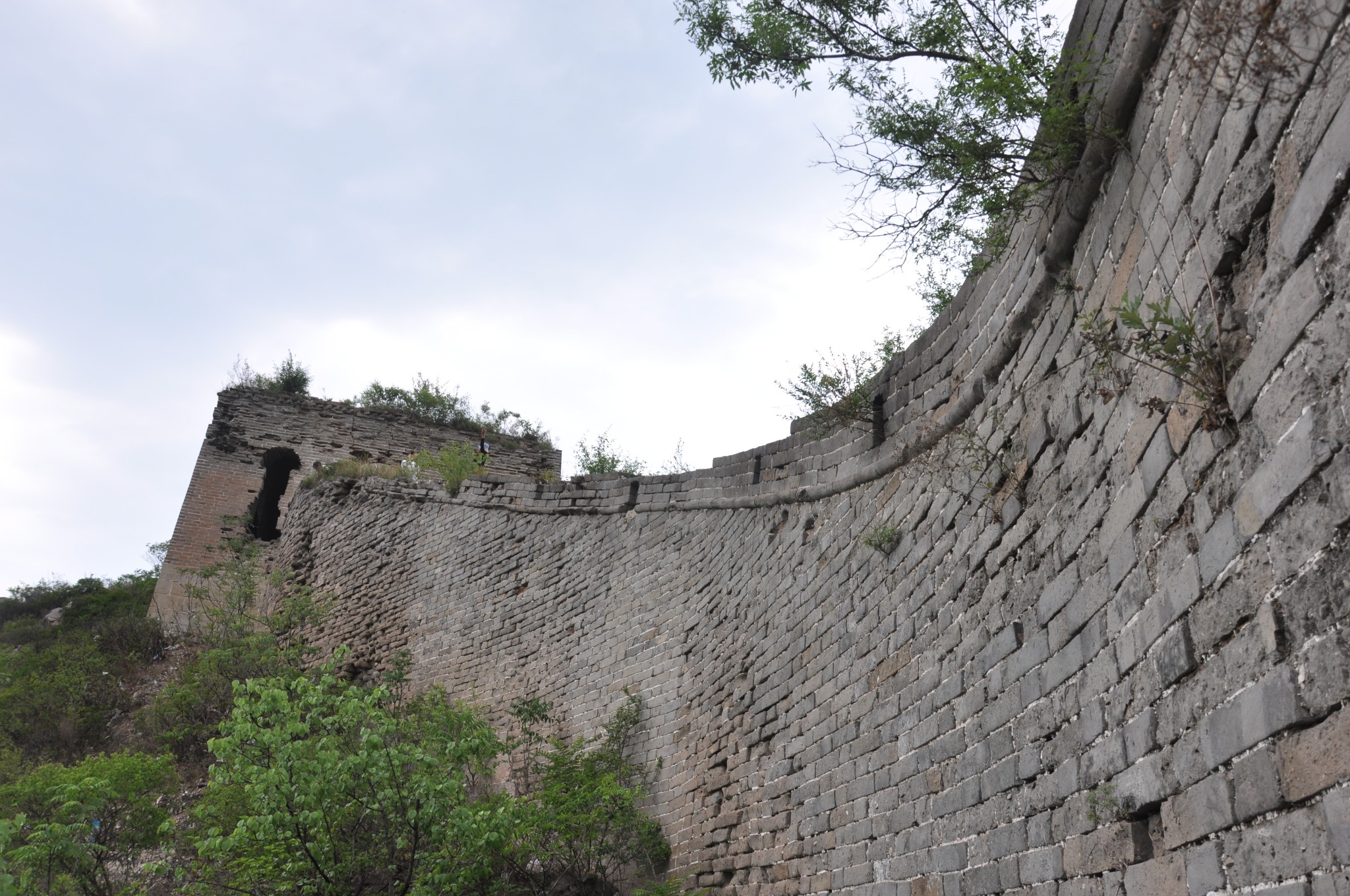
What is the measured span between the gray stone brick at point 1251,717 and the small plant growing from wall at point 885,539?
315 cm

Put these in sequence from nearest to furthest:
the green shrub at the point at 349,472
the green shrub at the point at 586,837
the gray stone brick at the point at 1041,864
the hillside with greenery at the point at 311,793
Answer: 1. the gray stone brick at the point at 1041,864
2. the hillside with greenery at the point at 311,793
3. the green shrub at the point at 586,837
4. the green shrub at the point at 349,472

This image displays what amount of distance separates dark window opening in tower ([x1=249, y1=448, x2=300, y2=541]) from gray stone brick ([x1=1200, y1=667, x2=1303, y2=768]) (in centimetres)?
1843

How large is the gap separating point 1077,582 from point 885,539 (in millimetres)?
2281

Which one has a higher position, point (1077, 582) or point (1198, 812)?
point (1077, 582)

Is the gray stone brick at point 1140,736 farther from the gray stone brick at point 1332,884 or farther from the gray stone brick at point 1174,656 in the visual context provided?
the gray stone brick at point 1332,884

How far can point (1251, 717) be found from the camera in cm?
239

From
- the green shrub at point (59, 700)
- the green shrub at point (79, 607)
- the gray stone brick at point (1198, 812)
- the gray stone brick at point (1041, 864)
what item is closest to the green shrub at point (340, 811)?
the gray stone brick at point (1041, 864)

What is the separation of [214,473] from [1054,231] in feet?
61.1

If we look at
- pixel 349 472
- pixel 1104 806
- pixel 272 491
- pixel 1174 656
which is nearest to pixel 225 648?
pixel 349 472

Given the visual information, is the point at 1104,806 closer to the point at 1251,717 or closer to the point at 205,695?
the point at 1251,717

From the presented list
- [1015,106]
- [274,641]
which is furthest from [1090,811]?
[274,641]

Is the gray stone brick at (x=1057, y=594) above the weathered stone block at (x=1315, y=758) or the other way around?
above

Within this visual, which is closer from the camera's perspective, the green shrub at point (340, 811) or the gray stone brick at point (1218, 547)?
the gray stone brick at point (1218, 547)

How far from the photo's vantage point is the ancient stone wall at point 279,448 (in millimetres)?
18750
